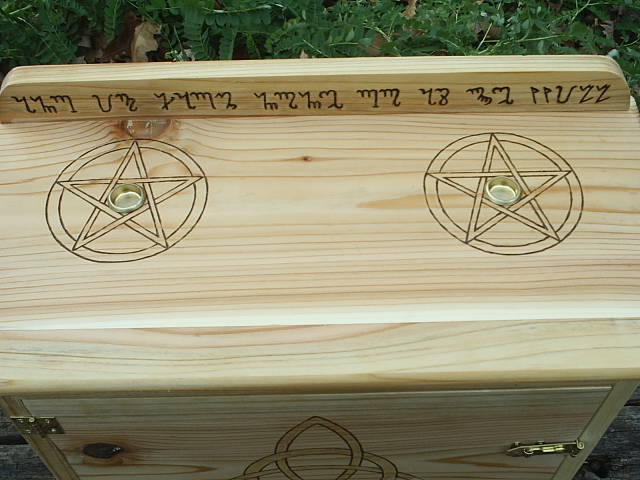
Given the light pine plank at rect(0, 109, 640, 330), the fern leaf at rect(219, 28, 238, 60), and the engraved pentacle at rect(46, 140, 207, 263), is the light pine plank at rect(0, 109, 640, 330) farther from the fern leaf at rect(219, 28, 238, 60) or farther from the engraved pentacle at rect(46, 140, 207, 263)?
the fern leaf at rect(219, 28, 238, 60)

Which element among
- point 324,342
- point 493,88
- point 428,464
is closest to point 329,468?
point 428,464

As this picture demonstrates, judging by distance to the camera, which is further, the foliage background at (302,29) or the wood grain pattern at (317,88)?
the foliage background at (302,29)

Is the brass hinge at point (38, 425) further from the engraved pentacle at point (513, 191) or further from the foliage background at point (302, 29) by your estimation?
the foliage background at point (302, 29)

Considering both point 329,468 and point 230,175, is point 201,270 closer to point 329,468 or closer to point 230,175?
point 230,175

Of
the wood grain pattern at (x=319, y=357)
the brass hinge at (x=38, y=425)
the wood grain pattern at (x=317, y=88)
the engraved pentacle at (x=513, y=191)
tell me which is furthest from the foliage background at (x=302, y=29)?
the brass hinge at (x=38, y=425)

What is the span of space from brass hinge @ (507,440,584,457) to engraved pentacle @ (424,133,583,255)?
1.28 ft

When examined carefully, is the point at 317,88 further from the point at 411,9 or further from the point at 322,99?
the point at 411,9

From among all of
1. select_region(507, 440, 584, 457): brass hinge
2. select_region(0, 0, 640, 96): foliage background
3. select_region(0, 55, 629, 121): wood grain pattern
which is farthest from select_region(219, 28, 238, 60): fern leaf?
select_region(507, 440, 584, 457): brass hinge

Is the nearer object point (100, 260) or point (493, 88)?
point (100, 260)

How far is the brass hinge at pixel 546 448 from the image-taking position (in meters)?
1.26

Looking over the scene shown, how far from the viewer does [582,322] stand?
103cm

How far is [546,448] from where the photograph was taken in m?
1.26

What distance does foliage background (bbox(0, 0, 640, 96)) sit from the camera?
181 cm

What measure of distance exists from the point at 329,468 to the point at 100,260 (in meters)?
0.61
